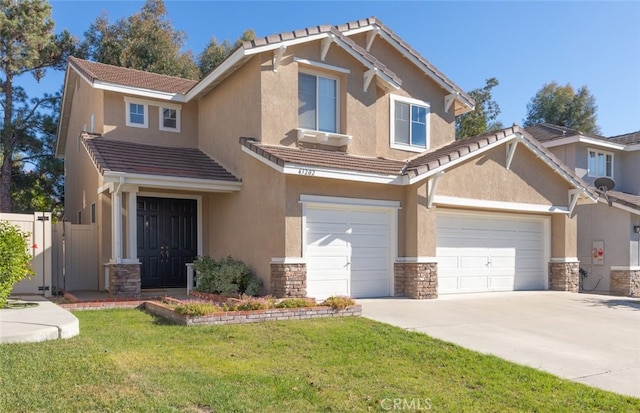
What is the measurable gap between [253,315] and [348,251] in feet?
13.2

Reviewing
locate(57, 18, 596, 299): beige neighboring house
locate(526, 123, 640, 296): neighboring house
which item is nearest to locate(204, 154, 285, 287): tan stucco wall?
locate(57, 18, 596, 299): beige neighboring house

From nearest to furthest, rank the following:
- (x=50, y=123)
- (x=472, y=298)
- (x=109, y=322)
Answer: (x=109, y=322)
(x=472, y=298)
(x=50, y=123)

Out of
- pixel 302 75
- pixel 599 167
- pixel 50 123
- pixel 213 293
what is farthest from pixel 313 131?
pixel 50 123

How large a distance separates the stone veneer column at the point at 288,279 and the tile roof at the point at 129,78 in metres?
7.63

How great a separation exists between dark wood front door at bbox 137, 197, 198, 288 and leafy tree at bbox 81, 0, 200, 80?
16947 millimetres

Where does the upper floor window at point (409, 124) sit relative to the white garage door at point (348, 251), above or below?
above

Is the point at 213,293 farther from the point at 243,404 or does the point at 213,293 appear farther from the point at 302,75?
the point at 243,404

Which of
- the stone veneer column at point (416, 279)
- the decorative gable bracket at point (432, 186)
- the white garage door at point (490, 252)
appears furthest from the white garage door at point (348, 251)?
the white garage door at point (490, 252)

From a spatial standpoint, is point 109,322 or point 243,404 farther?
point 109,322

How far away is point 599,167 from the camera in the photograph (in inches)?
908

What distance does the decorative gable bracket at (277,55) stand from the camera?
12.5m

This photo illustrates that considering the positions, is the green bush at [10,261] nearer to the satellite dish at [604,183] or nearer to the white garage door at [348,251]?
the white garage door at [348,251]

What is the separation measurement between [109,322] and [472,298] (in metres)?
8.87

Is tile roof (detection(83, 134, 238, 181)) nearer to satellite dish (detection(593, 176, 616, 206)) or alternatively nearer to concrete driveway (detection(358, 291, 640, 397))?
concrete driveway (detection(358, 291, 640, 397))
